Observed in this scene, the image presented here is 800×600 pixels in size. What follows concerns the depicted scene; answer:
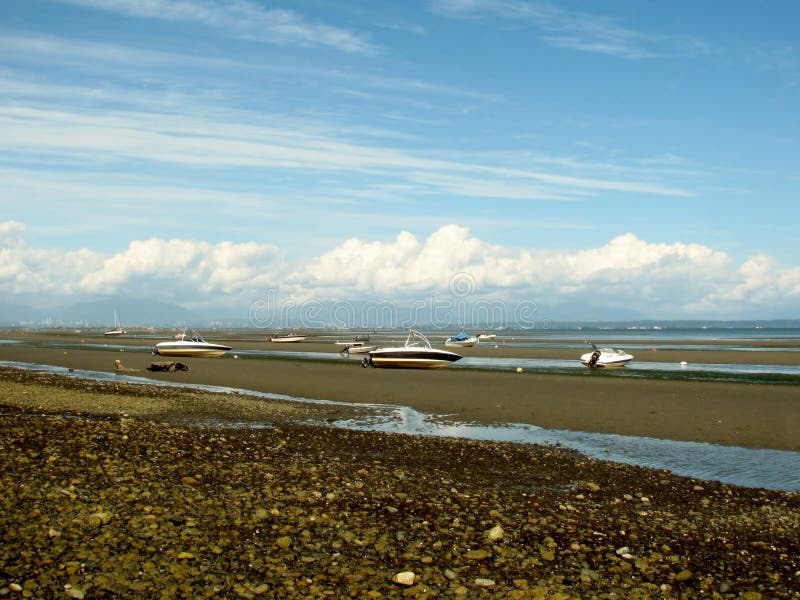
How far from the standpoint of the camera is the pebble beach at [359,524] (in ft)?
25.6

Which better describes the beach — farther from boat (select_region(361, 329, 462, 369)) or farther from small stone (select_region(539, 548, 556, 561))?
boat (select_region(361, 329, 462, 369))

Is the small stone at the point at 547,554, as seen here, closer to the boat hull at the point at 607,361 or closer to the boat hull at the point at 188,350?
the boat hull at the point at 607,361

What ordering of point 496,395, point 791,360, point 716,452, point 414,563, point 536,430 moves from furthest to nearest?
point 791,360 → point 496,395 → point 536,430 → point 716,452 → point 414,563

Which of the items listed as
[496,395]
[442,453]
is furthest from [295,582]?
[496,395]

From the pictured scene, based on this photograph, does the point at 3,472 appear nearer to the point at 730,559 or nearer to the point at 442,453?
the point at 442,453

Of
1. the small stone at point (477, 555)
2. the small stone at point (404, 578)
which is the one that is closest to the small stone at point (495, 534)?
the small stone at point (477, 555)

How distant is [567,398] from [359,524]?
71.7 ft

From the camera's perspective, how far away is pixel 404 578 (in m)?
7.93

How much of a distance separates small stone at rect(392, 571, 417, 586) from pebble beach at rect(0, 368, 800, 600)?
2 centimetres

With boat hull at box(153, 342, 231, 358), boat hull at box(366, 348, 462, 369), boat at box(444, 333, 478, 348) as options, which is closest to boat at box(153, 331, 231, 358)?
boat hull at box(153, 342, 231, 358)

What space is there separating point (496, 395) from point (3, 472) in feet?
76.4

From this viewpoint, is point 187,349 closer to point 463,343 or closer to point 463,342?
point 463,343

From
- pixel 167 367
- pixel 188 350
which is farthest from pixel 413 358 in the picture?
pixel 188 350

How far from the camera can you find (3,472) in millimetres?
11070
